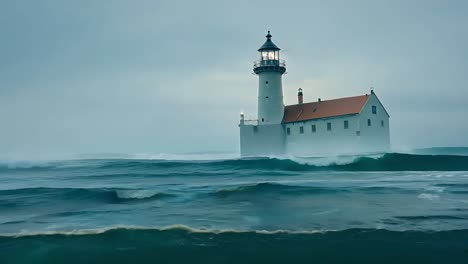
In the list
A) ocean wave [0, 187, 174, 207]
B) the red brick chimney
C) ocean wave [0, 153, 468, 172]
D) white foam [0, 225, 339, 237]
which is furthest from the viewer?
the red brick chimney

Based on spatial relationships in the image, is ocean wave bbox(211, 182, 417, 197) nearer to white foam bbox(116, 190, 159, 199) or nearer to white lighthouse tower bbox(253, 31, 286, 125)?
white foam bbox(116, 190, 159, 199)

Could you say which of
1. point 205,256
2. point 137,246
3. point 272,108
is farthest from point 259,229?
point 272,108

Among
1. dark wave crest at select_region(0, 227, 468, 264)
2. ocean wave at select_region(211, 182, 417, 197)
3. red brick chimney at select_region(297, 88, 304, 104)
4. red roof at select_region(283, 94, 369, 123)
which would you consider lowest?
dark wave crest at select_region(0, 227, 468, 264)

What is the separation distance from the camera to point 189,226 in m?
8.86

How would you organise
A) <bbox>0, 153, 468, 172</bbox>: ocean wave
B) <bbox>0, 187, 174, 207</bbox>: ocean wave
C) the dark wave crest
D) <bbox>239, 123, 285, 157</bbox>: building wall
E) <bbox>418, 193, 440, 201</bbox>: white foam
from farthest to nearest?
1. <bbox>239, 123, 285, 157</bbox>: building wall
2. <bbox>0, 153, 468, 172</bbox>: ocean wave
3. <bbox>0, 187, 174, 207</bbox>: ocean wave
4. <bbox>418, 193, 440, 201</bbox>: white foam
5. the dark wave crest

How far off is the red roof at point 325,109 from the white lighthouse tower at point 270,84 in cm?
161

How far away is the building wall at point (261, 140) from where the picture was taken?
138 feet

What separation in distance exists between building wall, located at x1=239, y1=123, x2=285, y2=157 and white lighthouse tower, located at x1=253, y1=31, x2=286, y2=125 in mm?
787

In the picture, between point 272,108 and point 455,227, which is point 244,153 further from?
point 455,227

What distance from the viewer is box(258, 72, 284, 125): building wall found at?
140 ft

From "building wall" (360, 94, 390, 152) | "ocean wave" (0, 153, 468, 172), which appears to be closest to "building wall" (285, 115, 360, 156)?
"building wall" (360, 94, 390, 152)

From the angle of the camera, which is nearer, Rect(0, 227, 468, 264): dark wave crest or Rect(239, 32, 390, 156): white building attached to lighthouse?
Rect(0, 227, 468, 264): dark wave crest

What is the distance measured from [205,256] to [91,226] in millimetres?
3680

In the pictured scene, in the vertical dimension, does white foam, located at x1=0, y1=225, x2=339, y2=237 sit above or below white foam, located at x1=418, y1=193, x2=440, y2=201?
below
